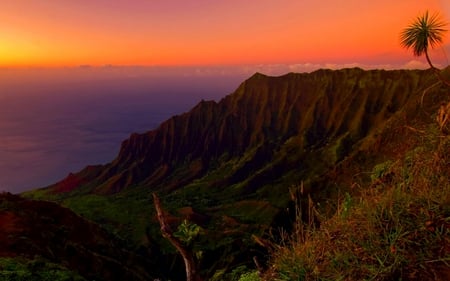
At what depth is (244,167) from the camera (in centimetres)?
16362

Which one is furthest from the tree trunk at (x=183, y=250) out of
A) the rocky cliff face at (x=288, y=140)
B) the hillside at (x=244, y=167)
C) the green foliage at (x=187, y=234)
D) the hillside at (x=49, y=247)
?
the rocky cliff face at (x=288, y=140)

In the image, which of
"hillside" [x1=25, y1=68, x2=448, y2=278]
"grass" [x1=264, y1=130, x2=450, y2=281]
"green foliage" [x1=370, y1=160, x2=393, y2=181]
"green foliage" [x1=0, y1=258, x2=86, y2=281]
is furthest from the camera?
"hillside" [x1=25, y1=68, x2=448, y2=278]

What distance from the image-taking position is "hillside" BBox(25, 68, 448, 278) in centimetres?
8944

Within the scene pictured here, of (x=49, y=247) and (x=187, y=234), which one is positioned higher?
(x=187, y=234)

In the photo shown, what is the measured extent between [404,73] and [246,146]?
82.8m

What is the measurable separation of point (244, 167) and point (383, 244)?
160667 millimetres

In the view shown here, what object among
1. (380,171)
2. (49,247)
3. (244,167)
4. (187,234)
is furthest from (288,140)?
(187,234)

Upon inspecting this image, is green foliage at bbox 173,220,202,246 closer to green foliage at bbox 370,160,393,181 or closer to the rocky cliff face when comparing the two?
green foliage at bbox 370,160,393,181

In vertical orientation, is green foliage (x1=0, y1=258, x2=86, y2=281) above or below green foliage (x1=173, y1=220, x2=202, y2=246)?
below

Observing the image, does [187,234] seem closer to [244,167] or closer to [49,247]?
[49,247]

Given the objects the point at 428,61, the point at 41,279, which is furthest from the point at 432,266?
the point at 41,279

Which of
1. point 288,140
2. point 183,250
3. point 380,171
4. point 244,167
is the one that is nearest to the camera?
point 183,250

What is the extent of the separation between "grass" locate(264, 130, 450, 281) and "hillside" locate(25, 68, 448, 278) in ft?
214

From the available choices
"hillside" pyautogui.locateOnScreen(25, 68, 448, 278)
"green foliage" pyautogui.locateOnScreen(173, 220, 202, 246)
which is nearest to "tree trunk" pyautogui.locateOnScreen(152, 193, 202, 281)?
"green foliage" pyautogui.locateOnScreen(173, 220, 202, 246)
